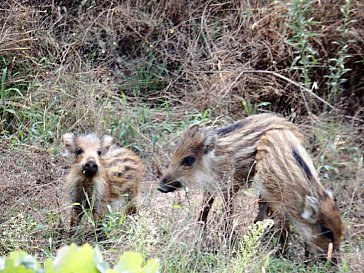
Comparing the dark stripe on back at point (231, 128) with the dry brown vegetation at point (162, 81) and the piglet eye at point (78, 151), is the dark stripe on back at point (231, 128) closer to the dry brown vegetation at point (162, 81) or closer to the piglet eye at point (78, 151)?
the dry brown vegetation at point (162, 81)

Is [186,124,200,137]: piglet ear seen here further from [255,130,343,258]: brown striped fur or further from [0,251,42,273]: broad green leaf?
[0,251,42,273]: broad green leaf

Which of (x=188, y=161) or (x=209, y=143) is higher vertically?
(x=209, y=143)

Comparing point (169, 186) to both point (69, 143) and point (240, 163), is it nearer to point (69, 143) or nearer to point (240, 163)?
point (240, 163)

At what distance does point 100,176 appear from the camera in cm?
656

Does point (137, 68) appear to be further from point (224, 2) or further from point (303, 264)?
point (303, 264)

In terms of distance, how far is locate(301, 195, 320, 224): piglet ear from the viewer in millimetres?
6020

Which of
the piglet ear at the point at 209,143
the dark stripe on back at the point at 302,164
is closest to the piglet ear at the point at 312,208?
the dark stripe on back at the point at 302,164

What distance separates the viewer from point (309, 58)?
8.41 m

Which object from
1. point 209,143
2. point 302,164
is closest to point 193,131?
point 209,143

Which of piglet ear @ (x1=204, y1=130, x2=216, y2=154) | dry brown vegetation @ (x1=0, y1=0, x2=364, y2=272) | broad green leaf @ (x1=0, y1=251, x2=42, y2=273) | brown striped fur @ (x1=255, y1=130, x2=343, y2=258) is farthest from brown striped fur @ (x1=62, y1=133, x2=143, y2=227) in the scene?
broad green leaf @ (x1=0, y1=251, x2=42, y2=273)

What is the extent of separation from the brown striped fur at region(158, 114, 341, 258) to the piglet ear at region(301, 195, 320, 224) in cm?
5

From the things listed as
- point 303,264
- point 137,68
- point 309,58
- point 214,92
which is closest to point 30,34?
point 137,68

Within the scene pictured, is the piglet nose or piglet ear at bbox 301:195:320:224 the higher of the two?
the piglet nose

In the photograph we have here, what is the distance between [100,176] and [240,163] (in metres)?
1.01
